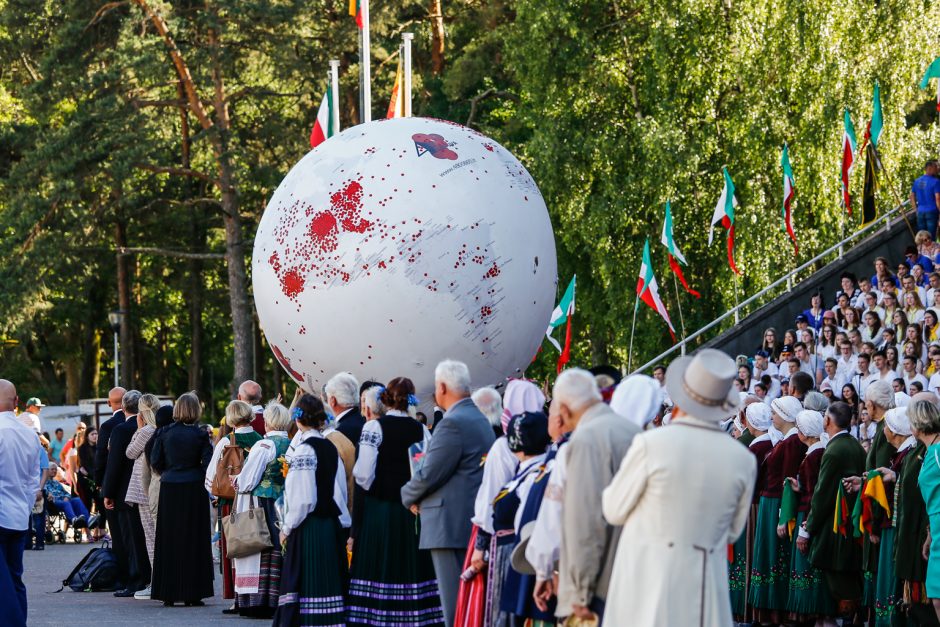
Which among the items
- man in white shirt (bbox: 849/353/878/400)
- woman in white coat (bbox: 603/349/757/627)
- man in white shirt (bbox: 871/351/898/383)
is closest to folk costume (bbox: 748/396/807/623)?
man in white shirt (bbox: 871/351/898/383)

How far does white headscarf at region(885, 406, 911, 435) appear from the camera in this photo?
1091 cm

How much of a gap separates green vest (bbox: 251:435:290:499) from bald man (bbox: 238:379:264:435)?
1676mm

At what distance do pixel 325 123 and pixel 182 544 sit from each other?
1018 cm

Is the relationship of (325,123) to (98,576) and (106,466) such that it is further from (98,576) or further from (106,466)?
(98,576)

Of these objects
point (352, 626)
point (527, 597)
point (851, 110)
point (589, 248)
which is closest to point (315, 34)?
point (589, 248)

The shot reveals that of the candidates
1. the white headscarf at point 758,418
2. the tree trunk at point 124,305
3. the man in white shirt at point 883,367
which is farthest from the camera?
the tree trunk at point 124,305

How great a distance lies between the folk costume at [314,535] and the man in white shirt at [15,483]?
1843mm

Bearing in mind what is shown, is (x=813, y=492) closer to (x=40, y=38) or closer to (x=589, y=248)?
(x=589, y=248)

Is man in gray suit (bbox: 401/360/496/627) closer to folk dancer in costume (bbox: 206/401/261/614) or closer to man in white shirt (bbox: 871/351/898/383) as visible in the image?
folk dancer in costume (bbox: 206/401/261/614)

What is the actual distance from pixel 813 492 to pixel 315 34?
93.4 feet

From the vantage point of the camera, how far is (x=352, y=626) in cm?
1067

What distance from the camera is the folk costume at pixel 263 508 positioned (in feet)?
40.4

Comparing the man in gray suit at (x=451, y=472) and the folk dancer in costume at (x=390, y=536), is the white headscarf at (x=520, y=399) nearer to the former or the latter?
the man in gray suit at (x=451, y=472)

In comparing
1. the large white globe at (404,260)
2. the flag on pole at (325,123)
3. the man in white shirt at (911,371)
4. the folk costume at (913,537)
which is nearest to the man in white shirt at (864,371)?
the man in white shirt at (911,371)
